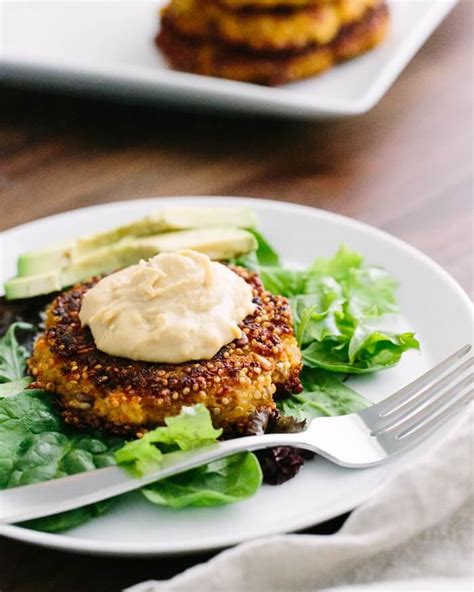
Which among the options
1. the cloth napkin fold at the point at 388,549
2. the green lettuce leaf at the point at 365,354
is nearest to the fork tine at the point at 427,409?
the cloth napkin fold at the point at 388,549

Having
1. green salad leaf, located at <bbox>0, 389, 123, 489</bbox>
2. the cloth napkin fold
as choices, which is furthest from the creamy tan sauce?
the cloth napkin fold

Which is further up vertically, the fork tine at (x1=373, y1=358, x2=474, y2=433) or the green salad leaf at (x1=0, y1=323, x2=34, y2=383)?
the fork tine at (x1=373, y1=358, x2=474, y2=433)

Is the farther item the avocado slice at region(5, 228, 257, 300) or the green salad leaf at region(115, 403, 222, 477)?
the avocado slice at region(5, 228, 257, 300)

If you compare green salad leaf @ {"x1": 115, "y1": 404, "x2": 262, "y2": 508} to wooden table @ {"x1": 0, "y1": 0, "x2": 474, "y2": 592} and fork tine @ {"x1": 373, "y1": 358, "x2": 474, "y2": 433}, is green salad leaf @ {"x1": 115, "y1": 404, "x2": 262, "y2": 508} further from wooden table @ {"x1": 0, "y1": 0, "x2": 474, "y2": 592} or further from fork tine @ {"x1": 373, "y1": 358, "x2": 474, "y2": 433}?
wooden table @ {"x1": 0, "y1": 0, "x2": 474, "y2": 592}

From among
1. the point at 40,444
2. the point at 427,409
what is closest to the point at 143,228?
the point at 40,444

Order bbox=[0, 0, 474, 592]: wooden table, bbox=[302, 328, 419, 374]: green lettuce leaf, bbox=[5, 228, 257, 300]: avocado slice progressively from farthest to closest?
1. bbox=[0, 0, 474, 592]: wooden table
2. bbox=[5, 228, 257, 300]: avocado slice
3. bbox=[302, 328, 419, 374]: green lettuce leaf

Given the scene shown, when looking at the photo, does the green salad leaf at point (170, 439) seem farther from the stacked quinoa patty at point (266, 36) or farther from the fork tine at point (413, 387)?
the stacked quinoa patty at point (266, 36)

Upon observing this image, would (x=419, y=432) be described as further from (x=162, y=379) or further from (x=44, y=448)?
(x=44, y=448)
